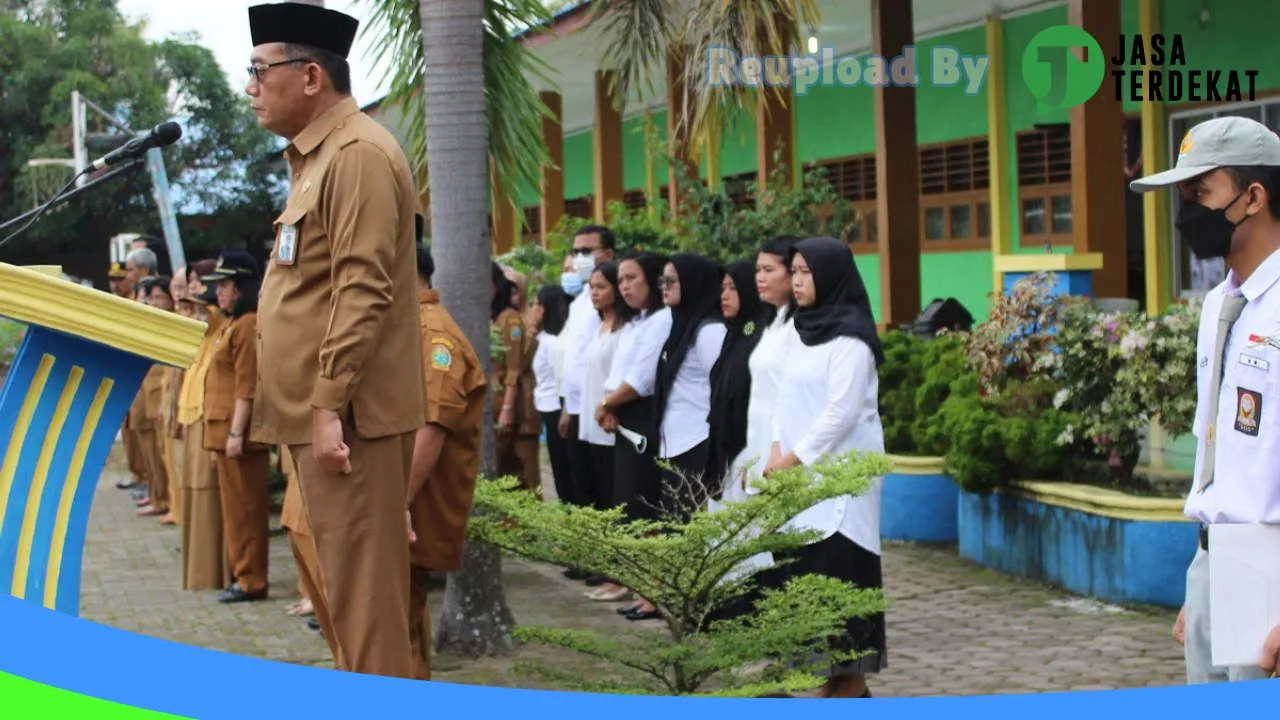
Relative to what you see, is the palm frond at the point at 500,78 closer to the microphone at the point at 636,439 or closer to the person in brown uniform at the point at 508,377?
the person in brown uniform at the point at 508,377

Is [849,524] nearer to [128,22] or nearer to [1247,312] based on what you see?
[1247,312]

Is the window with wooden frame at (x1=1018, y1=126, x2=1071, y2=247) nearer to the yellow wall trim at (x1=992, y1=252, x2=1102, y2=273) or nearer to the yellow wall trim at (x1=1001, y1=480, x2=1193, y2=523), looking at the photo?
Result: the yellow wall trim at (x1=992, y1=252, x2=1102, y2=273)

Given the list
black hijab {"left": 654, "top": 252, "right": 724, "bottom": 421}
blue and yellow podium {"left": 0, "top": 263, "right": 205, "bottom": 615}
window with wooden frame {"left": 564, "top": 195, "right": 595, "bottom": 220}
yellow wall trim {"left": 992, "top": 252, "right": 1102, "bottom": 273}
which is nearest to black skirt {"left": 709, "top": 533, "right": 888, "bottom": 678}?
black hijab {"left": 654, "top": 252, "right": 724, "bottom": 421}

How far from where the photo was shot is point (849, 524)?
6.05 meters

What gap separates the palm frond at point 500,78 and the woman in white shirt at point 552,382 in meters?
1.04

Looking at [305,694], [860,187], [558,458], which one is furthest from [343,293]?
[860,187]

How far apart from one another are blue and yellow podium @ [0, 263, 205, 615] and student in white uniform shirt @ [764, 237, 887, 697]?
2.84 metres

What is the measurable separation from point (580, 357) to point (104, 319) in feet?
19.8

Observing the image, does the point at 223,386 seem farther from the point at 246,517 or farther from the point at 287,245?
the point at 287,245

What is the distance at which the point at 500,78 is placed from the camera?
9.19 meters

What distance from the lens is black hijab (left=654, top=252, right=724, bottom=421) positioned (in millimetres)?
7992

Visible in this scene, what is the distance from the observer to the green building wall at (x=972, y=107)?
1208 centimetres

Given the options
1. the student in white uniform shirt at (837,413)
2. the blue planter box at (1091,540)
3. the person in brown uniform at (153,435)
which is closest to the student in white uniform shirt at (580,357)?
the blue planter box at (1091,540)

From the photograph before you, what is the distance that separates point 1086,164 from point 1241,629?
27.0ft
